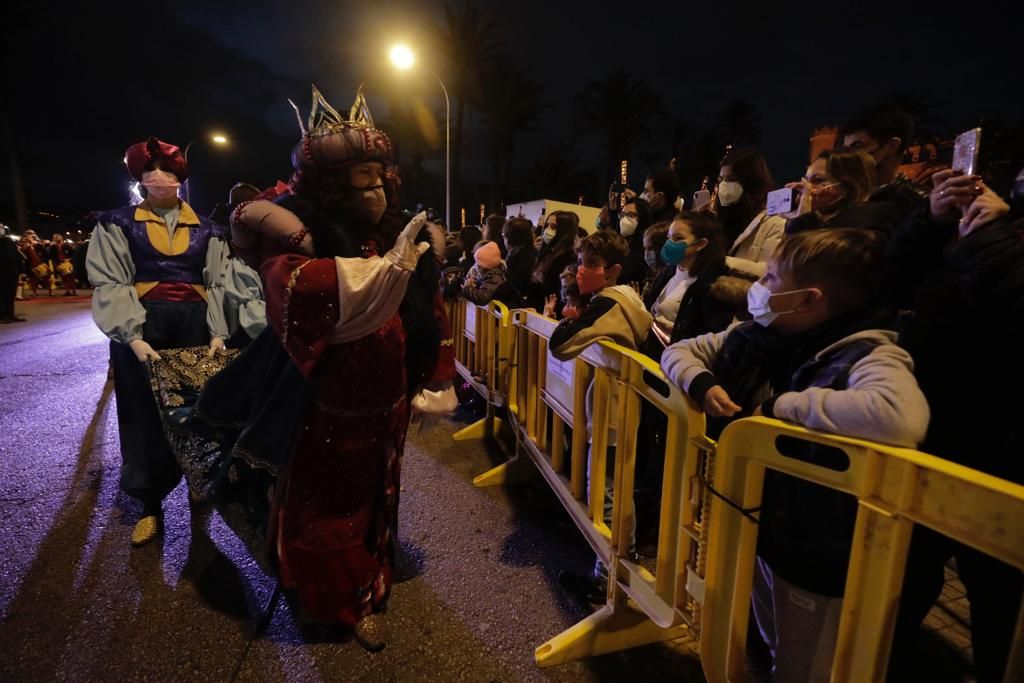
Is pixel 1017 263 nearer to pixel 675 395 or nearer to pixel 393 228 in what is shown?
pixel 675 395

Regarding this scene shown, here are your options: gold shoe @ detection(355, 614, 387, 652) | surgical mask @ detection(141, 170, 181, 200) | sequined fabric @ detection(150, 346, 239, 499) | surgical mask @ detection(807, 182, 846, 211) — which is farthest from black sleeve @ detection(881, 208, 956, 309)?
surgical mask @ detection(141, 170, 181, 200)

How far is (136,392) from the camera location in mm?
2811

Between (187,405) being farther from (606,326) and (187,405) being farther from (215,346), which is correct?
(606,326)

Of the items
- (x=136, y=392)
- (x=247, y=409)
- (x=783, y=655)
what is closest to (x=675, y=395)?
(x=783, y=655)

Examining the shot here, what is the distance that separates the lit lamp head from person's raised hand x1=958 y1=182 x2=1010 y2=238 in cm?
1049

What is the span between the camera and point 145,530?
274 centimetres

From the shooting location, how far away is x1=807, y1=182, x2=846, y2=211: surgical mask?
7.19 feet

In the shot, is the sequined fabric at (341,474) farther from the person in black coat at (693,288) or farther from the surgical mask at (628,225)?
the surgical mask at (628,225)

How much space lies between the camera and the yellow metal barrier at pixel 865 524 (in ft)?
2.71

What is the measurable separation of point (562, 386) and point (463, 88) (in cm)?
2799

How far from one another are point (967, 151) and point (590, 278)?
4.82 ft

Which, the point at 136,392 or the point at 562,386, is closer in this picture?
the point at 562,386

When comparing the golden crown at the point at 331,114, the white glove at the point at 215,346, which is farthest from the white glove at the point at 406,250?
the white glove at the point at 215,346

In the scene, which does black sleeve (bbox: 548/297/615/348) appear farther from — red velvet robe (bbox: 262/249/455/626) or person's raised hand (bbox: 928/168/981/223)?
person's raised hand (bbox: 928/168/981/223)
